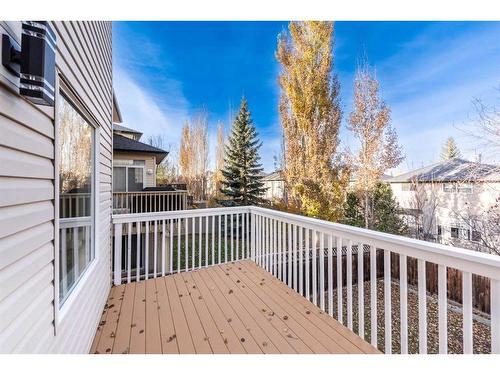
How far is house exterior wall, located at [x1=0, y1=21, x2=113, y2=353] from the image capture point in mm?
942

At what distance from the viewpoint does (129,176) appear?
9883mm

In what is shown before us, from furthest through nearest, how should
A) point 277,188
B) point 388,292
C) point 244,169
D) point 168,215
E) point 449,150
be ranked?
point 277,188 < point 244,169 < point 449,150 < point 168,215 < point 388,292

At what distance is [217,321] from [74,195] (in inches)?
69.8

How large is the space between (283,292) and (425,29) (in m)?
8.27

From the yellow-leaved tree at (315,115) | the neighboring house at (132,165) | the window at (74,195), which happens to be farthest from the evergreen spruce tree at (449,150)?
the window at (74,195)

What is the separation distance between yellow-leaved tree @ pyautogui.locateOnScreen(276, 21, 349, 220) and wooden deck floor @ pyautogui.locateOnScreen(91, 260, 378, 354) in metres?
6.84

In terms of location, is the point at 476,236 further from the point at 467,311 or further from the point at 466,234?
the point at 467,311

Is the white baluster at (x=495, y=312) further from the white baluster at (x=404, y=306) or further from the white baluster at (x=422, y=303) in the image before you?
the white baluster at (x=404, y=306)

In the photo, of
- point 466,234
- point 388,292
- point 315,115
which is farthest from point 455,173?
point 388,292

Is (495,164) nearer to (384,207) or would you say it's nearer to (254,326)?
(384,207)

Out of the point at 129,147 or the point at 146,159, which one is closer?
the point at 129,147

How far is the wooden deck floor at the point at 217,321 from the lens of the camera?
211cm
